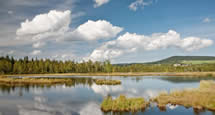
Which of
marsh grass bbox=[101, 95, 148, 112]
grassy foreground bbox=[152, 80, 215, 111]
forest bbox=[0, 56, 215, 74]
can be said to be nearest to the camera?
marsh grass bbox=[101, 95, 148, 112]

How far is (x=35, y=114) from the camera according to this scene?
1052 inches

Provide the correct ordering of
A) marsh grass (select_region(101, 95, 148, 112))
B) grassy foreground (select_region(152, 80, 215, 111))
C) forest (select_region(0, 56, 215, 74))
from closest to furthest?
marsh grass (select_region(101, 95, 148, 112)), grassy foreground (select_region(152, 80, 215, 111)), forest (select_region(0, 56, 215, 74))

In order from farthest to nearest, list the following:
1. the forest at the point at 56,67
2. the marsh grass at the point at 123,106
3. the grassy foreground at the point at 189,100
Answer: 1. the forest at the point at 56,67
2. the grassy foreground at the point at 189,100
3. the marsh grass at the point at 123,106

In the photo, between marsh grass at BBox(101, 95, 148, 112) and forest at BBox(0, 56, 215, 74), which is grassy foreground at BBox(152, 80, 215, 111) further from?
forest at BBox(0, 56, 215, 74)

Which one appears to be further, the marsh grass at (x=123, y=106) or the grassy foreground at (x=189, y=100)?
the grassy foreground at (x=189, y=100)

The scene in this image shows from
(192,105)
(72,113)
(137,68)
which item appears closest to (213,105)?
(192,105)

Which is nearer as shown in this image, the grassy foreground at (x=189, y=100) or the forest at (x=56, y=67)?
the grassy foreground at (x=189, y=100)

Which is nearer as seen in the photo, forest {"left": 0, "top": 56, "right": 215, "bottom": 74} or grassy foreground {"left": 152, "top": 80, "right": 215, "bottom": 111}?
grassy foreground {"left": 152, "top": 80, "right": 215, "bottom": 111}

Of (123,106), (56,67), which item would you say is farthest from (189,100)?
(56,67)

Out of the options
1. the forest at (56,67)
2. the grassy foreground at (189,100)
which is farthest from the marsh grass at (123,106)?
the forest at (56,67)

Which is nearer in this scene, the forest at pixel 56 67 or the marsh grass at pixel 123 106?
the marsh grass at pixel 123 106

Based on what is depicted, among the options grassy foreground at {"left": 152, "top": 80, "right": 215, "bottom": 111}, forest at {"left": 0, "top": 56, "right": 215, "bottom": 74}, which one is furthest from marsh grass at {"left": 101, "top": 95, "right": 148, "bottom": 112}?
forest at {"left": 0, "top": 56, "right": 215, "bottom": 74}

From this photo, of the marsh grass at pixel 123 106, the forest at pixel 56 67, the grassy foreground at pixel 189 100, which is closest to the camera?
the marsh grass at pixel 123 106

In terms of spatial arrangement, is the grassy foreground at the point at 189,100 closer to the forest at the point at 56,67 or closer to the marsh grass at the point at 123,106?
the marsh grass at the point at 123,106
